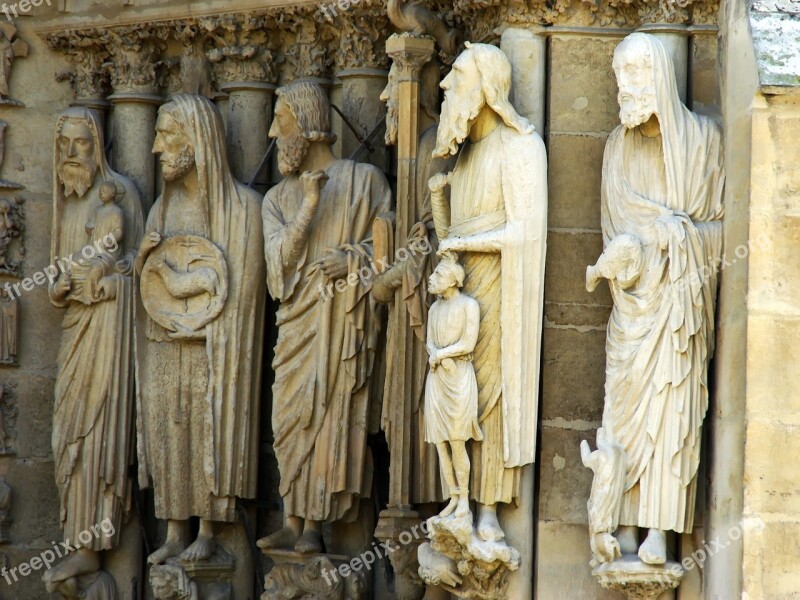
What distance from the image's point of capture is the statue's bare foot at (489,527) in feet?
37.6

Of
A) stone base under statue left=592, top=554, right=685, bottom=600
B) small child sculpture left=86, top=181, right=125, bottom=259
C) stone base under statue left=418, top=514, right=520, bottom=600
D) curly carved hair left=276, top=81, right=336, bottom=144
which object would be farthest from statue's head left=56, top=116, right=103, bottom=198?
stone base under statue left=592, top=554, right=685, bottom=600

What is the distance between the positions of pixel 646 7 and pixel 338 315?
2521 millimetres

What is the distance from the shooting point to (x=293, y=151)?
12961 millimetres

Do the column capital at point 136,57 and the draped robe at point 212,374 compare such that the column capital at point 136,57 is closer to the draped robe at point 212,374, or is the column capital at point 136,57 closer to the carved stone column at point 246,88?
the carved stone column at point 246,88

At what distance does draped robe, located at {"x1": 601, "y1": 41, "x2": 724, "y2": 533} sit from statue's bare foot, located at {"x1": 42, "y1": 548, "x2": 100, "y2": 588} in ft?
12.7

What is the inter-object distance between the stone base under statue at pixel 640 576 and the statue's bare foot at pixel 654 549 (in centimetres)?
3

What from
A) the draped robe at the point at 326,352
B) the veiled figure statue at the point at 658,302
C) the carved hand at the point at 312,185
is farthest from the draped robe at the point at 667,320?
the carved hand at the point at 312,185

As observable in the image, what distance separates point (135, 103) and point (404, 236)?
2.43 metres

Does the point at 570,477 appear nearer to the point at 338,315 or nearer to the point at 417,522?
the point at 417,522

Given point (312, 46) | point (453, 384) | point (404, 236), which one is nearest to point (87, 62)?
point (312, 46)

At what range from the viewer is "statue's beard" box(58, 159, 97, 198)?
543 inches

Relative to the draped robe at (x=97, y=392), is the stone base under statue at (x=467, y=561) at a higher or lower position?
lower

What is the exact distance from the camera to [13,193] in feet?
46.6

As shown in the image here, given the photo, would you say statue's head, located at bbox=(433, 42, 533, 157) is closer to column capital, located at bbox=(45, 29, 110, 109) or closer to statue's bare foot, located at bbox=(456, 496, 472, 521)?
statue's bare foot, located at bbox=(456, 496, 472, 521)
